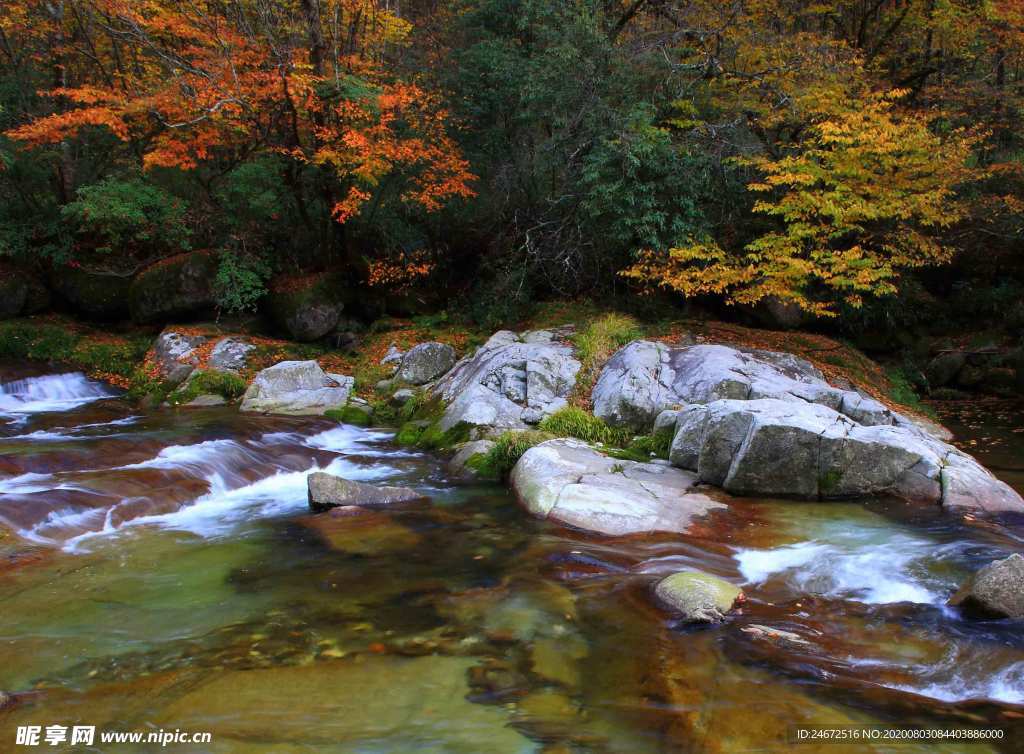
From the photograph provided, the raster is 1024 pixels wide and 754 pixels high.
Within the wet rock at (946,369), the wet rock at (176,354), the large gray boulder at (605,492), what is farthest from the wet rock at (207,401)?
the wet rock at (946,369)

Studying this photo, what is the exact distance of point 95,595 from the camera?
527cm

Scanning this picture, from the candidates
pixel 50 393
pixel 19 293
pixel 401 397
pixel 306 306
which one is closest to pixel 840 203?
pixel 401 397

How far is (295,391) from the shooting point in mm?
12977

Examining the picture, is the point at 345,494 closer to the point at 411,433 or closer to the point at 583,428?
the point at 411,433

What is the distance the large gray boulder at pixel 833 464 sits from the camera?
735 centimetres

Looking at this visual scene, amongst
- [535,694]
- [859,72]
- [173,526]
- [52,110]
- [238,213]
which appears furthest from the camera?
[238,213]

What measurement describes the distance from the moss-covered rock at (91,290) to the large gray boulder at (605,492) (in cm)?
1353

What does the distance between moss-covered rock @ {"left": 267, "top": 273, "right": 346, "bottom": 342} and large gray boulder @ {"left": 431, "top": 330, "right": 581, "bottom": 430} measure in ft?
17.5

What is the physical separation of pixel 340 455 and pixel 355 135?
6679mm

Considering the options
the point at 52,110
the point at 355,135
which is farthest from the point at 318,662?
the point at 52,110

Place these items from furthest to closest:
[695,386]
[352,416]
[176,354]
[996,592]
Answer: [176,354], [352,416], [695,386], [996,592]

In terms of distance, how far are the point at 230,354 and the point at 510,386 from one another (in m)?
7.64

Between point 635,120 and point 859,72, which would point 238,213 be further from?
point 859,72

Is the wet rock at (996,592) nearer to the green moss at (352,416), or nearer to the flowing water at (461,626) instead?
the flowing water at (461,626)
